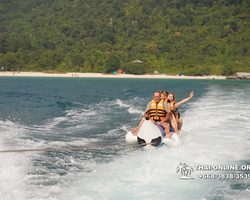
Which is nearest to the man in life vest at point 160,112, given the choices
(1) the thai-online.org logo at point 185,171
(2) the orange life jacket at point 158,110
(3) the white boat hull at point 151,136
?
(2) the orange life jacket at point 158,110

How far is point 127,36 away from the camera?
3652 inches

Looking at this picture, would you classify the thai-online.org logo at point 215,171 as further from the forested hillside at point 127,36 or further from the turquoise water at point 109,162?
the forested hillside at point 127,36

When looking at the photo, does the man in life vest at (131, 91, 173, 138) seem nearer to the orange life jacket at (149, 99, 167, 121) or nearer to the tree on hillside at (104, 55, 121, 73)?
the orange life jacket at (149, 99, 167, 121)

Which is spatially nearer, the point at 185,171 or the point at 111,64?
the point at 185,171

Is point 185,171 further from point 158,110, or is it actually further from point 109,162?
point 158,110

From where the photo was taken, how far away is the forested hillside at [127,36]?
6456 cm

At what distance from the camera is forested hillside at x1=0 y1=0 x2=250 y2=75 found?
212ft

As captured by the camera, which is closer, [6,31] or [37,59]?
[37,59]

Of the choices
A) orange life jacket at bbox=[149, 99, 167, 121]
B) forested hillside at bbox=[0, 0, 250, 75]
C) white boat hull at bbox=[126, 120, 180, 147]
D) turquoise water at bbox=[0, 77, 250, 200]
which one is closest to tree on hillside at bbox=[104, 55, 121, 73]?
forested hillside at bbox=[0, 0, 250, 75]

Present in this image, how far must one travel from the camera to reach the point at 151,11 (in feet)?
350

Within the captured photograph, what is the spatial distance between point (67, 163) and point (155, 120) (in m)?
2.38

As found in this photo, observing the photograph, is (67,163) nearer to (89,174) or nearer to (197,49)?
(89,174)

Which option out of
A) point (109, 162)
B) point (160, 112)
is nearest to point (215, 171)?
point (109, 162)

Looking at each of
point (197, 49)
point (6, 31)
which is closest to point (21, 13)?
point (6, 31)
